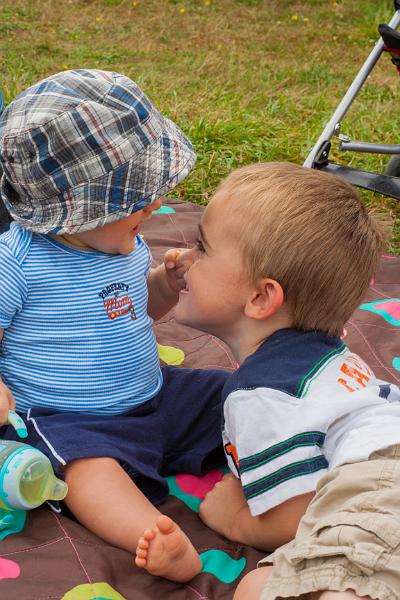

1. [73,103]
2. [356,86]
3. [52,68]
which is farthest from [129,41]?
[73,103]

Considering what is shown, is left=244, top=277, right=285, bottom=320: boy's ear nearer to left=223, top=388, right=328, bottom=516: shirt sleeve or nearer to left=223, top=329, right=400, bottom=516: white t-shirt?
left=223, top=329, right=400, bottom=516: white t-shirt

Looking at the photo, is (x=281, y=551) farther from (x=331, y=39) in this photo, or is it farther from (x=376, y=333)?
(x=331, y=39)

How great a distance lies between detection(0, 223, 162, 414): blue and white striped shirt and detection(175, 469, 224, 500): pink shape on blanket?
0.75 ft

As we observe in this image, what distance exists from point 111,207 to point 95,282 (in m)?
0.18

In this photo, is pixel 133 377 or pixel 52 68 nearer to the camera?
pixel 133 377

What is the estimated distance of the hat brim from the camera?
1732 millimetres

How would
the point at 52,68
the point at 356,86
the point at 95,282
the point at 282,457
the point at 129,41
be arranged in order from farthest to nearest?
the point at 129,41 → the point at 52,68 → the point at 356,86 → the point at 95,282 → the point at 282,457

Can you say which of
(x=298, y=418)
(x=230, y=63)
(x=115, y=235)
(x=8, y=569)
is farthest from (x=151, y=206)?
(x=230, y=63)

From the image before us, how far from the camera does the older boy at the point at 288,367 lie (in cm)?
143

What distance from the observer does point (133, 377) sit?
1.89 metres

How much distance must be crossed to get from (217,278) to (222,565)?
0.59 meters

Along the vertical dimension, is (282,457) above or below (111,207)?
below

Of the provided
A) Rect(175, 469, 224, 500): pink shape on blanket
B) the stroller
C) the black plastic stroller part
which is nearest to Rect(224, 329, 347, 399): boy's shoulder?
Rect(175, 469, 224, 500): pink shape on blanket

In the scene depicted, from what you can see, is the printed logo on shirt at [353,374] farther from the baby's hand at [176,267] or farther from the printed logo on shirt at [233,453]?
the baby's hand at [176,267]
